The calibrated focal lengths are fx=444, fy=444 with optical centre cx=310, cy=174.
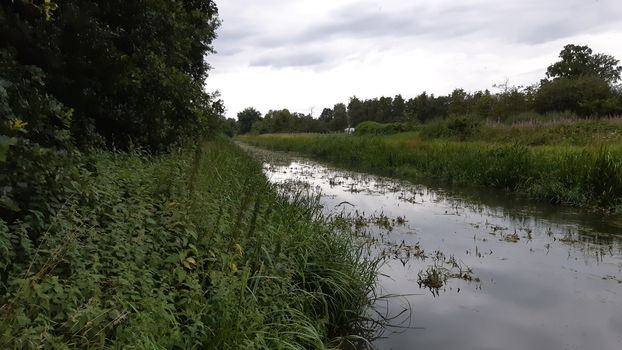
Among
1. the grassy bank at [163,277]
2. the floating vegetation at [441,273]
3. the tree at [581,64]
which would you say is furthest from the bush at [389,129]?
the grassy bank at [163,277]

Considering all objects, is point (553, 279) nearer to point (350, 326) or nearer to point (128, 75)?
point (350, 326)

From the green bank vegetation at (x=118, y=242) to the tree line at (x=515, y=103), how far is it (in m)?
20.0

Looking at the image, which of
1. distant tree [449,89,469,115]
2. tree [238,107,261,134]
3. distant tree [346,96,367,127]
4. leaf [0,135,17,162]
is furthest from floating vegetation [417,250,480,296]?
tree [238,107,261,134]

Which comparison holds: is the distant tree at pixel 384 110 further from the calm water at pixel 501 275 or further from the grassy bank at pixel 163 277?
the grassy bank at pixel 163 277

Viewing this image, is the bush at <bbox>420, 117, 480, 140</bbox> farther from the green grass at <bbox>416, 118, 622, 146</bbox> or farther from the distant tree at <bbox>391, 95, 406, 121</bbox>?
the distant tree at <bbox>391, 95, 406, 121</bbox>

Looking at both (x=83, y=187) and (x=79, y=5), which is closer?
(x=83, y=187)

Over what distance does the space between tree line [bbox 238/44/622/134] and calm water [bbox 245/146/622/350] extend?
1495 centimetres

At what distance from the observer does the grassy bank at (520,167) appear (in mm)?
9906

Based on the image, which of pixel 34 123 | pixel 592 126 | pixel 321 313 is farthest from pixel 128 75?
pixel 592 126

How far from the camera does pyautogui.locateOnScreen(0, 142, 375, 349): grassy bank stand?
235cm

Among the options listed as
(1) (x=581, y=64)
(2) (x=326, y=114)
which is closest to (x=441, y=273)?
(1) (x=581, y=64)

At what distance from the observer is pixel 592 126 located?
17.5 m

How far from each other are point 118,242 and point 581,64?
159ft

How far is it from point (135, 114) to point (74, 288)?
16.8 feet
